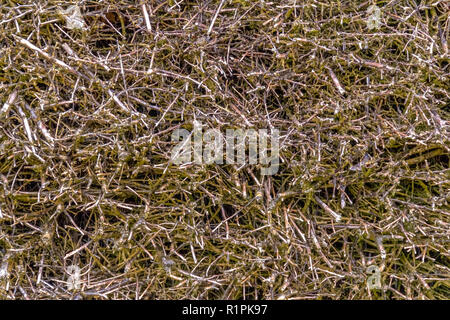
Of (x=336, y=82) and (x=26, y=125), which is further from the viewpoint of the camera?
(x=336, y=82)

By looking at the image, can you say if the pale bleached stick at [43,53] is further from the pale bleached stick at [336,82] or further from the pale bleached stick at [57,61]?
the pale bleached stick at [336,82]

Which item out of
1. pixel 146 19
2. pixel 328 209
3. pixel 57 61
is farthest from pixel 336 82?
pixel 57 61

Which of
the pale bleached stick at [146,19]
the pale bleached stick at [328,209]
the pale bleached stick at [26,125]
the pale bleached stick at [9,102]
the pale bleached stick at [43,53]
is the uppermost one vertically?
the pale bleached stick at [146,19]

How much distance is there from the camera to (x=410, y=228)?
4.76 feet

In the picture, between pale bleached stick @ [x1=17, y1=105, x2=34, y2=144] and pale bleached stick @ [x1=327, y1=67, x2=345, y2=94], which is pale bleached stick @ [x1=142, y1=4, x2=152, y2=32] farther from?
pale bleached stick @ [x1=327, y1=67, x2=345, y2=94]

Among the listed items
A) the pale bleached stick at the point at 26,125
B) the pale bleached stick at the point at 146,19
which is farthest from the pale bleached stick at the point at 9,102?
the pale bleached stick at the point at 146,19

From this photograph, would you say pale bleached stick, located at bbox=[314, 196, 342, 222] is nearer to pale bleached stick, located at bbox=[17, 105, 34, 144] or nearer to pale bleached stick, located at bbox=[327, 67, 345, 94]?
pale bleached stick, located at bbox=[327, 67, 345, 94]

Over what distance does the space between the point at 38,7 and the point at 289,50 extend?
36.3 inches

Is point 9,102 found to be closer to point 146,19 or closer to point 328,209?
point 146,19

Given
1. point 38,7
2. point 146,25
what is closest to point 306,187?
point 146,25

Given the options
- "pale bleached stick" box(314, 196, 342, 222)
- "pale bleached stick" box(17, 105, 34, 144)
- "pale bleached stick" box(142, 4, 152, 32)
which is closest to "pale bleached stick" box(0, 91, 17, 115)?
"pale bleached stick" box(17, 105, 34, 144)

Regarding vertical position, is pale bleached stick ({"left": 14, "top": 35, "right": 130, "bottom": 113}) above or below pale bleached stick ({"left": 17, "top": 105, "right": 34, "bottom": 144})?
above

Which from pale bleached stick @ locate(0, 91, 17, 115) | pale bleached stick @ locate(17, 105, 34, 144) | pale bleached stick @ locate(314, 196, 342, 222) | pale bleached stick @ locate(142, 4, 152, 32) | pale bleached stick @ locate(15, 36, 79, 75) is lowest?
pale bleached stick @ locate(314, 196, 342, 222)

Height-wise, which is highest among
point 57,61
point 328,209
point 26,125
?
point 57,61
